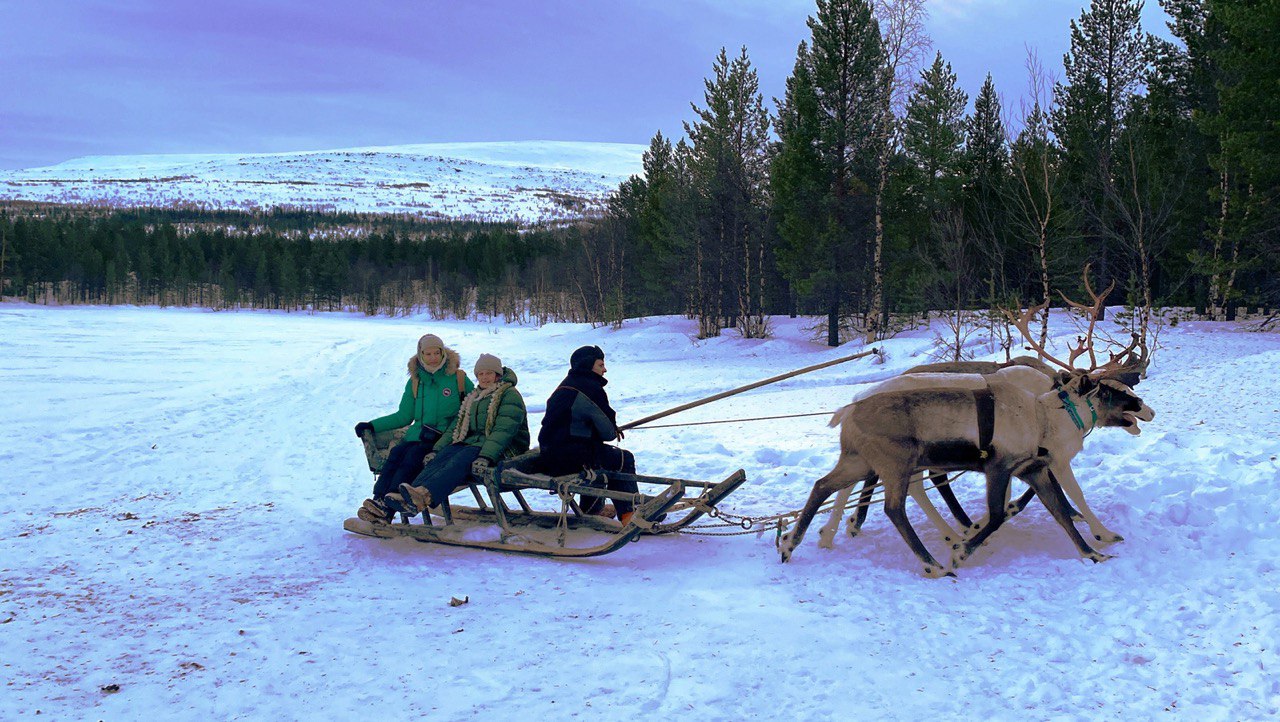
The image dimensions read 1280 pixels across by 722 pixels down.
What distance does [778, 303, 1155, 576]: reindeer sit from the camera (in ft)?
17.8

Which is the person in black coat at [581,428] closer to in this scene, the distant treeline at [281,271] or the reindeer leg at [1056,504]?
the reindeer leg at [1056,504]

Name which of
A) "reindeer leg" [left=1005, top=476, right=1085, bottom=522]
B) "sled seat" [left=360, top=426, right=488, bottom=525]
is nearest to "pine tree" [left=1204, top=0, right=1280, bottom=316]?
"reindeer leg" [left=1005, top=476, right=1085, bottom=522]

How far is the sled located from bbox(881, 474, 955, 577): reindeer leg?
1.03 meters

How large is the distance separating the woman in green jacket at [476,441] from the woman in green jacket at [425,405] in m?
0.17

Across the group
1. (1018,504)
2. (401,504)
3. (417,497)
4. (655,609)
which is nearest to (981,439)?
(1018,504)

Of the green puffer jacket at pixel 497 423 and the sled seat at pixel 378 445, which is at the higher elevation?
the green puffer jacket at pixel 497 423

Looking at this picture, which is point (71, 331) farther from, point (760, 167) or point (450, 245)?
point (450, 245)

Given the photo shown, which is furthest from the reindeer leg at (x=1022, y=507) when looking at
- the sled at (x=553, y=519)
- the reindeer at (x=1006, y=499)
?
the sled at (x=553, y=519)

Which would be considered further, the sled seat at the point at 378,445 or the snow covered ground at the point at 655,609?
the sled seat at the point at 378,445

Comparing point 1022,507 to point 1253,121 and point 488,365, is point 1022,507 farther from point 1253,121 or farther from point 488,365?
Answer: point 1253,121

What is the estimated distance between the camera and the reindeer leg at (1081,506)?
5.55 m

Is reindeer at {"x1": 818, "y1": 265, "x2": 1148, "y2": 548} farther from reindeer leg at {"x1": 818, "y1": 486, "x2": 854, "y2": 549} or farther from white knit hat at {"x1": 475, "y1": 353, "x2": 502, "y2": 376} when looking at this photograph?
white knit hat at {"x1": 475, "y1": 353, "x2": 502, "y2": 376}

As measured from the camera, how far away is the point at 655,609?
4.89m

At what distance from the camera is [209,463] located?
10.2m
